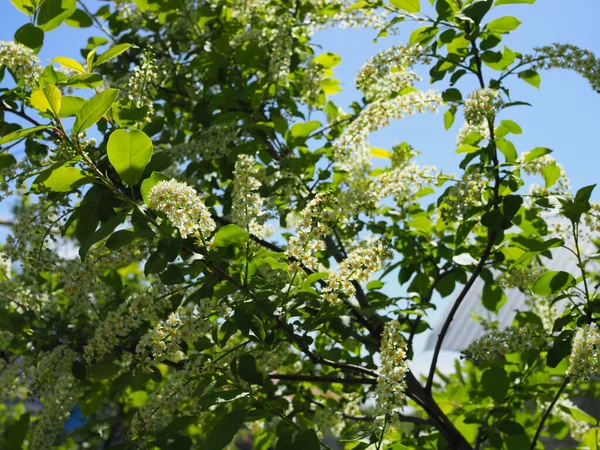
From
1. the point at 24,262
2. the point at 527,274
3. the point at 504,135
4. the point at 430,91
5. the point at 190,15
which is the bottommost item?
the point at 527,274

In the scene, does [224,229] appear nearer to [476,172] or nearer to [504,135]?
[476,172]

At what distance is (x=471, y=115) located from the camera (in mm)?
2295

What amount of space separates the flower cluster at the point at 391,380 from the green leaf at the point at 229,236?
18.6 inches

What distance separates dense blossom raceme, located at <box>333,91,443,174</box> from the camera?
2.88m

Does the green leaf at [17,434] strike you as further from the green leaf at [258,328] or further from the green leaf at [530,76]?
the green leaf at [530,76]

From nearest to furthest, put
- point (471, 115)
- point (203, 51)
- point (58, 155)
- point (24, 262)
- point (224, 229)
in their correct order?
point (224, 229) → point (58, 155) → point (471, 115) → point (24, 262) → point (203, 51)

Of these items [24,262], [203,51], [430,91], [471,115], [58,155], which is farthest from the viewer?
[203,51]

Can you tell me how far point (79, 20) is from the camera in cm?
350

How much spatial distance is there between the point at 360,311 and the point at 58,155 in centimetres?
110

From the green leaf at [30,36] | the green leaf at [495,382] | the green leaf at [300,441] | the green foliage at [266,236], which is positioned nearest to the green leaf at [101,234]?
the green foliage at [266,236]

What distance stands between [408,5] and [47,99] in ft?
4.77

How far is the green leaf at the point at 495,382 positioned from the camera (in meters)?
2.58

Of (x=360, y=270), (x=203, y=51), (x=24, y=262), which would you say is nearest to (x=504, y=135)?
(x=360, y=270)

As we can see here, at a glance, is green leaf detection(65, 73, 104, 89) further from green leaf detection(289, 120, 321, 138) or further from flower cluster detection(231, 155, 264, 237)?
green leaf detection(289, 120, 321, 138)
